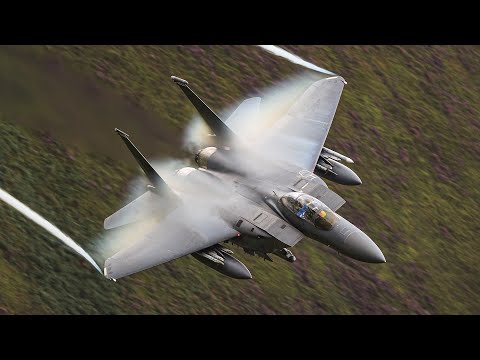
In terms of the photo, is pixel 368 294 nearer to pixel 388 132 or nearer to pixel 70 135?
pixel 388 132

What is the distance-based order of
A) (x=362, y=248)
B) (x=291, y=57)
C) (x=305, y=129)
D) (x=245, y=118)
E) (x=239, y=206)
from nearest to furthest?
(x=362, y=248)
(x=239, y=206)
(x=305, y=129)
(x=245, y=118)
(x=291, y=57)

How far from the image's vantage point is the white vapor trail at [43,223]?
38.8 meters

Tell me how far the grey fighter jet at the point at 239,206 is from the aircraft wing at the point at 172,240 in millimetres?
37

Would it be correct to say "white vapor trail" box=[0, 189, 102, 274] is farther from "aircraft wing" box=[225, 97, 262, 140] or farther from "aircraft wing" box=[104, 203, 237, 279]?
"aircraft wing" box=[225, 97, 262, 140]

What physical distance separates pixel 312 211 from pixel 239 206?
9.83 feet

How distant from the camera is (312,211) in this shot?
36438mm

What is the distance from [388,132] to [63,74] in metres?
17.5

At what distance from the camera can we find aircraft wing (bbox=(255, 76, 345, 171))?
40938 mm

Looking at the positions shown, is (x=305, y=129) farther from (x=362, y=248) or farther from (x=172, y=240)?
(x=172, y=240)

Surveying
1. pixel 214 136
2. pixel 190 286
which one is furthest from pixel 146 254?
pixel 214 136

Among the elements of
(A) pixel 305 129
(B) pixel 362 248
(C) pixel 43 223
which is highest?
(A) pixel 305 129

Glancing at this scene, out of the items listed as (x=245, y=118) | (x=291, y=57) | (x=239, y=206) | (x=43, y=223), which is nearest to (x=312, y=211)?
(x=239, y=206)

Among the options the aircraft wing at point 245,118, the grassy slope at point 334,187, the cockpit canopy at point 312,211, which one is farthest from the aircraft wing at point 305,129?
the grassy slope at point 334,187

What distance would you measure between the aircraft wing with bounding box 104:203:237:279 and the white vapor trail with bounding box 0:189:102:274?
A: 3.41 meters
